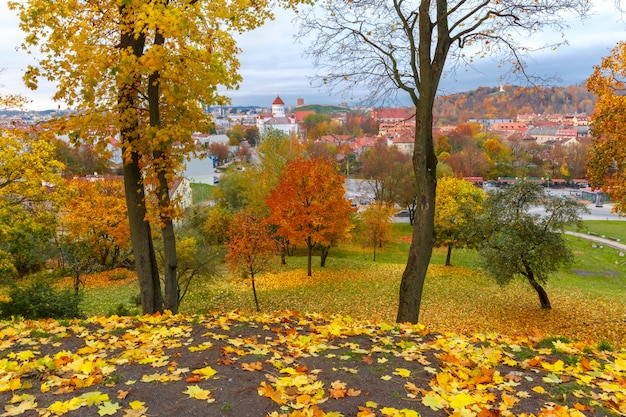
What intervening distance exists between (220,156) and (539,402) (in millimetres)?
102898

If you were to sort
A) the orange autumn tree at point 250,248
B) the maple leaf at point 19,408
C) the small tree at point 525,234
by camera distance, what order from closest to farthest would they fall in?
Result: the maple leaf at point 19,408, the small tree at point 525,234, the orange autumn tree at point 250,248

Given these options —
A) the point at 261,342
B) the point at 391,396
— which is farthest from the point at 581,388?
the point at 261,342

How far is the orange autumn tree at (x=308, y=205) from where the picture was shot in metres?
21.1

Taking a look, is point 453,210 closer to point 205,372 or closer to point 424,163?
point 424,163

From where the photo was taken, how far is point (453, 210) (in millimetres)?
28547

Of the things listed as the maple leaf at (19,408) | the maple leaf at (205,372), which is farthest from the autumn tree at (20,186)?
the maple leaf at (205,372)

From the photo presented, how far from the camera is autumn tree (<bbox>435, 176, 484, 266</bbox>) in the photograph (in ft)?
Result: 87.5

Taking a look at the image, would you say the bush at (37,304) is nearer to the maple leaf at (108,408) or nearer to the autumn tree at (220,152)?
the maple leaf at (108,408)

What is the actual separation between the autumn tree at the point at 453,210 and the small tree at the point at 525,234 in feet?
32.8

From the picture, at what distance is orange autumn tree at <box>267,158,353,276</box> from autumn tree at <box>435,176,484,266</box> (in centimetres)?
812

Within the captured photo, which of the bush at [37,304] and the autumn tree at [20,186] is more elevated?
the autumn tree at [20,186]

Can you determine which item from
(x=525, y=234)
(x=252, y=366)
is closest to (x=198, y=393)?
(x=252, y=366)

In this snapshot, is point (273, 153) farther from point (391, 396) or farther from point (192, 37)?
point (391, 396)

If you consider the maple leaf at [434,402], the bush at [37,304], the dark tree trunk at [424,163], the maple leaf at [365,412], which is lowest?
the bush at [37,304]
